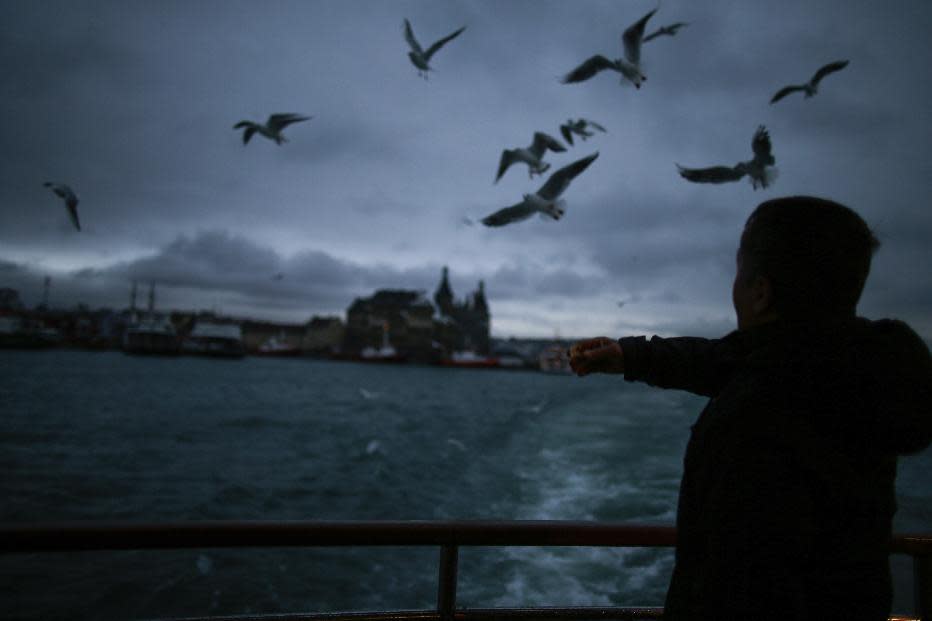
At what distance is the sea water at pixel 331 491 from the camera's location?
7203 millimetres

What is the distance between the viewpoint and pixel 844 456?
0.87 meters

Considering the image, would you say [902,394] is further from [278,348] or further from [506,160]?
[278,348]

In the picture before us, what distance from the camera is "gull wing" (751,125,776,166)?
456 centimetres

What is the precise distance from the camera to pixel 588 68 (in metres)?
5.73

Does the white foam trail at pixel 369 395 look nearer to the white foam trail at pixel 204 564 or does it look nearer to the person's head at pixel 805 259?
the white foam trail at pixel 204 564

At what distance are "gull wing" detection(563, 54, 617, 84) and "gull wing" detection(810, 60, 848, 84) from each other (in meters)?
2.21

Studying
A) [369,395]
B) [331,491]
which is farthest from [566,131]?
[369,395]

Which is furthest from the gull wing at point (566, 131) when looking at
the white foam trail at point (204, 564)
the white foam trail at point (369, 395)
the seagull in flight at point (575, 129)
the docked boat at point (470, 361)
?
the docked boat at point (470, 361)

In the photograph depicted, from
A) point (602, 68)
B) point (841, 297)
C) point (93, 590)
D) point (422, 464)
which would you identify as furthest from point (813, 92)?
point (422, 464)

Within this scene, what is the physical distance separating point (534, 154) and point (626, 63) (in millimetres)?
1282

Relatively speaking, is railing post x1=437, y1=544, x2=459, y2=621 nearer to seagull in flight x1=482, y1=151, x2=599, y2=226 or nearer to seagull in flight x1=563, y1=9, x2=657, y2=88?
seagull in flight x1=482, y1=151, x2=599, y2=226

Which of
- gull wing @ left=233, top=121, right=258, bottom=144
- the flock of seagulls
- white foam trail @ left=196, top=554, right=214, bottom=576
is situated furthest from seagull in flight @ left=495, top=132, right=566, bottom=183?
white foam trail @ left=196, top=554, right=214, bottom=576

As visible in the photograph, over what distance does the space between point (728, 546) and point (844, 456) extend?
0.75 ft

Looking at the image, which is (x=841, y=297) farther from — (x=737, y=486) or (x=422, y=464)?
(x=422, y=464)
